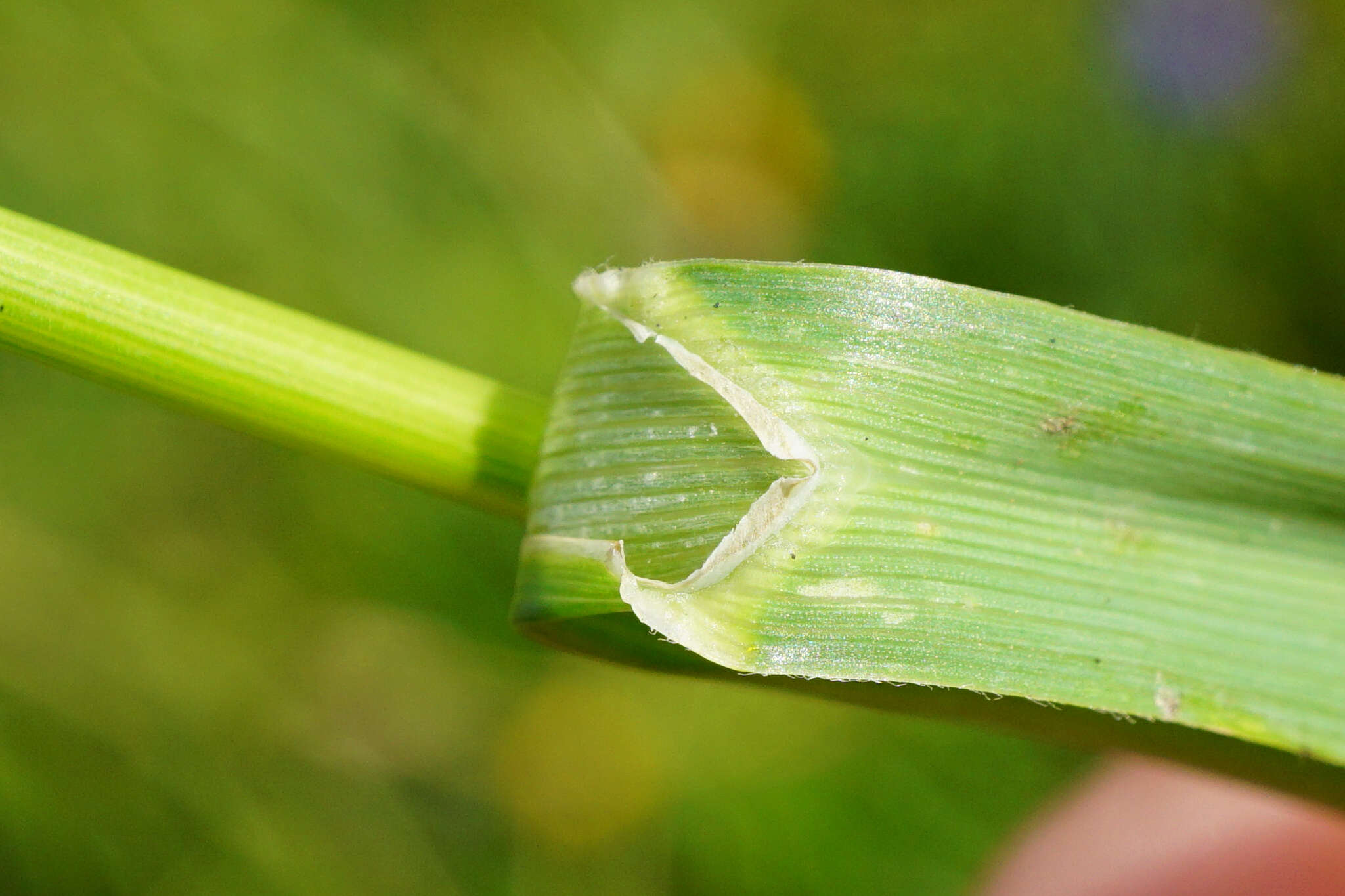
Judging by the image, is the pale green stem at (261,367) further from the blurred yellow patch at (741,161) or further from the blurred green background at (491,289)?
the blurred yellow patch at (741,161)

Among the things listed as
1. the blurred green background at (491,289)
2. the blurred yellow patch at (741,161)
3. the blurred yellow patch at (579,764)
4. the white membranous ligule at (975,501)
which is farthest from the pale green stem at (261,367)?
the blurred yellow patch at (741,161)

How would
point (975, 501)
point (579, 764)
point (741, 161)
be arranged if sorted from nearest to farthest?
point (975, 501) < point (579, 764) < point (741, 161)

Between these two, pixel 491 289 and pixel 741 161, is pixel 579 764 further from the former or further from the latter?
pixel 741 161

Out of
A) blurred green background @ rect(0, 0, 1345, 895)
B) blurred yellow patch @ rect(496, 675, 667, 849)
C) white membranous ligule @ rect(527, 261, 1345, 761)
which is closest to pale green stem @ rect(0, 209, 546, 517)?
white membranous ligule @ rect(527, 261, 1345, 761)

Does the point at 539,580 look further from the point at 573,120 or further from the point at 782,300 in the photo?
the point at 573,120

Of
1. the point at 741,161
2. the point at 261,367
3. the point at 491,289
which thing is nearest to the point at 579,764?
the point at 491,289

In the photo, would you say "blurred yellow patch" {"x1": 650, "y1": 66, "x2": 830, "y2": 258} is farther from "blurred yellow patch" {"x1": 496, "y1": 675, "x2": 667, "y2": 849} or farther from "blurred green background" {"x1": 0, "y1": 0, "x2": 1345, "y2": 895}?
"blurred yellow patch" {"x1": 496, "y1": 675, "x2": 667, "y2": 849}

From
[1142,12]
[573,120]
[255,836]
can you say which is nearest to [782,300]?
[255,836]
